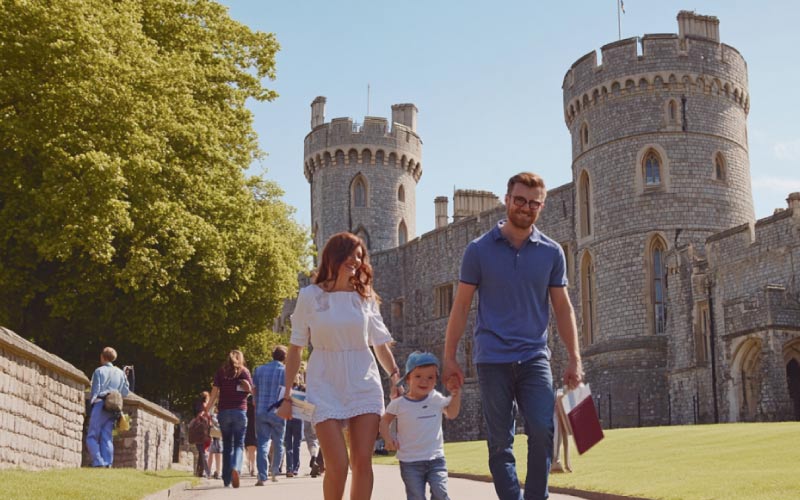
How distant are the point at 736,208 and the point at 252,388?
75.3 feet

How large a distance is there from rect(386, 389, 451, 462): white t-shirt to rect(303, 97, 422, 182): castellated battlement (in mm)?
47788

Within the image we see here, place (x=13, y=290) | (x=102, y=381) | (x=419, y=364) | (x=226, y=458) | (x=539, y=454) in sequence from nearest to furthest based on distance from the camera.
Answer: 1. (x=539, y=454)
2. (x=419, y=364)
3. (x=226, y=458)
4. (x=102, y=381)
5. (x=13, y=290)

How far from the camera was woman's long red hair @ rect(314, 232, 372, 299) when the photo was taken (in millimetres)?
6426

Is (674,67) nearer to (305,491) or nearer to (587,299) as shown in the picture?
(587,299)

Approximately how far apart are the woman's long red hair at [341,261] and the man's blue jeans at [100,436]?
9.15 meters

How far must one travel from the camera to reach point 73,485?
9688 mm

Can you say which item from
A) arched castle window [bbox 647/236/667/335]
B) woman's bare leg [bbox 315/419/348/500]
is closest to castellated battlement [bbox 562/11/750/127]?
arched castle window [bbox 647/236/667/335]

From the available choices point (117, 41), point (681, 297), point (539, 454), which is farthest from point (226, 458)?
point (681, 297)

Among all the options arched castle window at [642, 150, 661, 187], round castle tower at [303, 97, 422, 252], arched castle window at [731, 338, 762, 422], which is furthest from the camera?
round castle tower at [303, 97, 422, 252]

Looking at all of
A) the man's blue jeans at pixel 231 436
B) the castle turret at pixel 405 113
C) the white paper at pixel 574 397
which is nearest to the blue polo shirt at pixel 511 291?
the white paper at pixel 574 397

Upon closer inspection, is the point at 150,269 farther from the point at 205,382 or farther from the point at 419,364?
the point at 419,364

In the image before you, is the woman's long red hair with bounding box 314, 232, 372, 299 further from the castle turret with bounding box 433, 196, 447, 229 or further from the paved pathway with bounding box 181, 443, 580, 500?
the castle turret with bounding box 433, 196, 447, 229

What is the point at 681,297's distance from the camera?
101 feet

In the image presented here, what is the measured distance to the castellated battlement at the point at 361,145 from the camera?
54594mm
